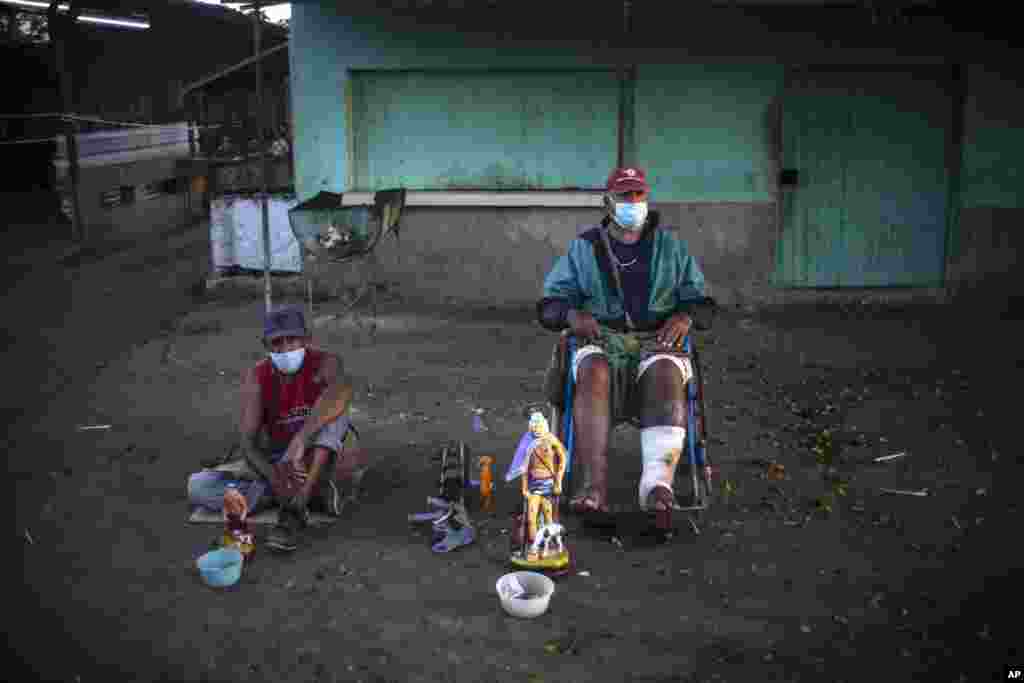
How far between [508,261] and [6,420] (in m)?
5.01

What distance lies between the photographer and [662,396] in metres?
4.95

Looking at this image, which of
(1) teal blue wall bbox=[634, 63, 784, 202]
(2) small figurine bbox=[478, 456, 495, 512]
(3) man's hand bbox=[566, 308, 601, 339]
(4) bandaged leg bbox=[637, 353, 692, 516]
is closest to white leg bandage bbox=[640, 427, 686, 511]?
(4) bandaged leg bbox=[637, 353, 692, 516]

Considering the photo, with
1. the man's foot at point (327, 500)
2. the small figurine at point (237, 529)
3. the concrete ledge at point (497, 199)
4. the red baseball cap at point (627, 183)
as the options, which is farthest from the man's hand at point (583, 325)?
the concrete ledge at point (497, 199)

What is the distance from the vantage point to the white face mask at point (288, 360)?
202 inches

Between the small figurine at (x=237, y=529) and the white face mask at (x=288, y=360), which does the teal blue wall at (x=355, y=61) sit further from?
the small figurine at (x=237, y=529)

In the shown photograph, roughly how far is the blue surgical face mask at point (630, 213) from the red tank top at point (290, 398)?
1.73 meters

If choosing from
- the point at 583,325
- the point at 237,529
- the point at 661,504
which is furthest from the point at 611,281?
the point at 237,529

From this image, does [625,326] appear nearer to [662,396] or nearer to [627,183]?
[662,396]

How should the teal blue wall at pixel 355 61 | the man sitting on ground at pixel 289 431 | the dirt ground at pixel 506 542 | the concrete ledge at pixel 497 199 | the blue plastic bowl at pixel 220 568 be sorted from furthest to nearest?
the concrete ledge at pixel 497 199, the teal blue wall at pixel 355 61, the man sitting on ground at pixel 289 431, the blue plastic bowl at pixel 220 568, the dirt ground at pixel 506 542

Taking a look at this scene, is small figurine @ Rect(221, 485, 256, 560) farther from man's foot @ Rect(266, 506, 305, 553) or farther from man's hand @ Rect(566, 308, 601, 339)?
man's hand @ Rect(566, 308, 601, 339)

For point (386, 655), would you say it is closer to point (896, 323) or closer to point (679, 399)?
point (679, 399)

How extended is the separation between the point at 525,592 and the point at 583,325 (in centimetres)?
147

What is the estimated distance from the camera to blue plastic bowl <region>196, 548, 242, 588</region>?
14.5ft

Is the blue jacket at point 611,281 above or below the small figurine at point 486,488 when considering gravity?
above
